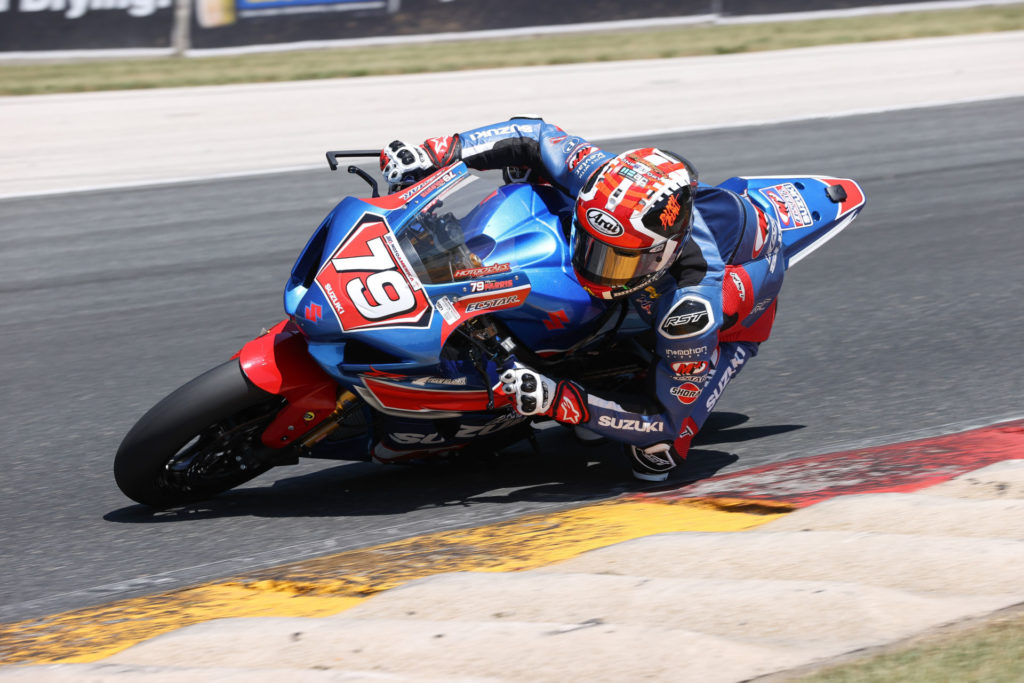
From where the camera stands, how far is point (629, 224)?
413 cm

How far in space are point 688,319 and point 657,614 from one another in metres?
1.52

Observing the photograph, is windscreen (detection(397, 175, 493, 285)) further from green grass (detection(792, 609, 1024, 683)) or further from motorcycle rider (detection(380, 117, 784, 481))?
green grass (detection(792, 609, 1024, 683))

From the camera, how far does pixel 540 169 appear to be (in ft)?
16.9

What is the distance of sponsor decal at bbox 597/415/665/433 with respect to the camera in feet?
15.0

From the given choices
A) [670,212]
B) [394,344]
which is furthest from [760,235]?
[394,344]

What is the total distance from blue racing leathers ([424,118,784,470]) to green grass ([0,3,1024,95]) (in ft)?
31.7

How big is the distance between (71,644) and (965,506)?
2835 millimetres

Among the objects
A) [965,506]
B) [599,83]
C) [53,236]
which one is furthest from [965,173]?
[53,236]

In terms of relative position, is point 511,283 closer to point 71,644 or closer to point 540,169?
point 540,169

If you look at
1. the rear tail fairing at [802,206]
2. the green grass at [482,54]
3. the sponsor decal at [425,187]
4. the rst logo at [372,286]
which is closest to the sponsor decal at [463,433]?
the rst logo at [372,286]

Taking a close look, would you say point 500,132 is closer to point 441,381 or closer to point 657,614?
point 441,381

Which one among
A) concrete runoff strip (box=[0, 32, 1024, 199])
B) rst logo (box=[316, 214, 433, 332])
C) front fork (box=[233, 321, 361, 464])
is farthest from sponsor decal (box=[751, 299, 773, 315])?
concrete runoff strip (box=[0, 32, 1024, 199])

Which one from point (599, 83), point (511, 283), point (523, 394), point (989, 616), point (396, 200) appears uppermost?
point (599, 83)

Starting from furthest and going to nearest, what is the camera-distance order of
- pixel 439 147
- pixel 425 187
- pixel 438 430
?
pixel 439 147 < pixel 438 430 < pixel 425 187
